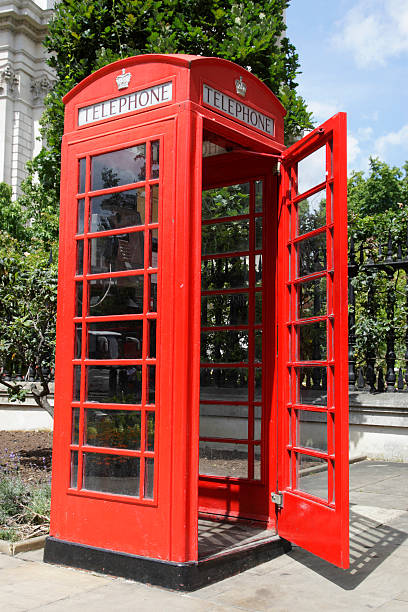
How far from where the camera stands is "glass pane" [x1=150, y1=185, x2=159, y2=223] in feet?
14.5

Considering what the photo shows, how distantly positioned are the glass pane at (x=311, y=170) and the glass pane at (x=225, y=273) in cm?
96

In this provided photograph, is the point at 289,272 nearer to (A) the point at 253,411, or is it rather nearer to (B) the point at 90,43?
(A) the point at 253,411

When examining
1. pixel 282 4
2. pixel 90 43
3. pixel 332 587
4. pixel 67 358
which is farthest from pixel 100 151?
pixel 282 4

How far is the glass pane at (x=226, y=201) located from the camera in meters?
5.52

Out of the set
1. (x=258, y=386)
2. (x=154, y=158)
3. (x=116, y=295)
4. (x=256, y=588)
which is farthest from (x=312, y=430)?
(x=154, y=158)

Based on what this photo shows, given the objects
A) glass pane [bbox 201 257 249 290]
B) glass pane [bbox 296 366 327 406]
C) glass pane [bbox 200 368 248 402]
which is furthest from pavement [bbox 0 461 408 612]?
glass pane [bbox 201 257 249 290]

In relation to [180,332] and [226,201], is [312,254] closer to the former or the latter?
[180,332]

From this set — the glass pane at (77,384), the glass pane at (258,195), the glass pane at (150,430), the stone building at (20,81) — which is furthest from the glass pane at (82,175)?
the stone building at (20,81)

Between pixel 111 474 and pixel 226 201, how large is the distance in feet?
8.53

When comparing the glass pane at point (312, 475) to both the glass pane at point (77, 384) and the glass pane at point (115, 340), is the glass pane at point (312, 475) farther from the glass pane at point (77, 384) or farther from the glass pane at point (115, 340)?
the glass pane at point (77, 384)

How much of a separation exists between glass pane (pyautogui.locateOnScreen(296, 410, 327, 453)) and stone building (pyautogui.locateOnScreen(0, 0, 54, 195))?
31673 millimetres

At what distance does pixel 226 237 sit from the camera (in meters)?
5.69

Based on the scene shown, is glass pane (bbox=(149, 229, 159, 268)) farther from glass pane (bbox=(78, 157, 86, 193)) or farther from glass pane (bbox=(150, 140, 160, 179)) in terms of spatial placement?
glass pane (bbox=(78, 157, 86, 193))

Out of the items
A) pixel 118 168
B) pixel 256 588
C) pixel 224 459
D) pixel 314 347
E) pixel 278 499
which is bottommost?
pixel 256 588
